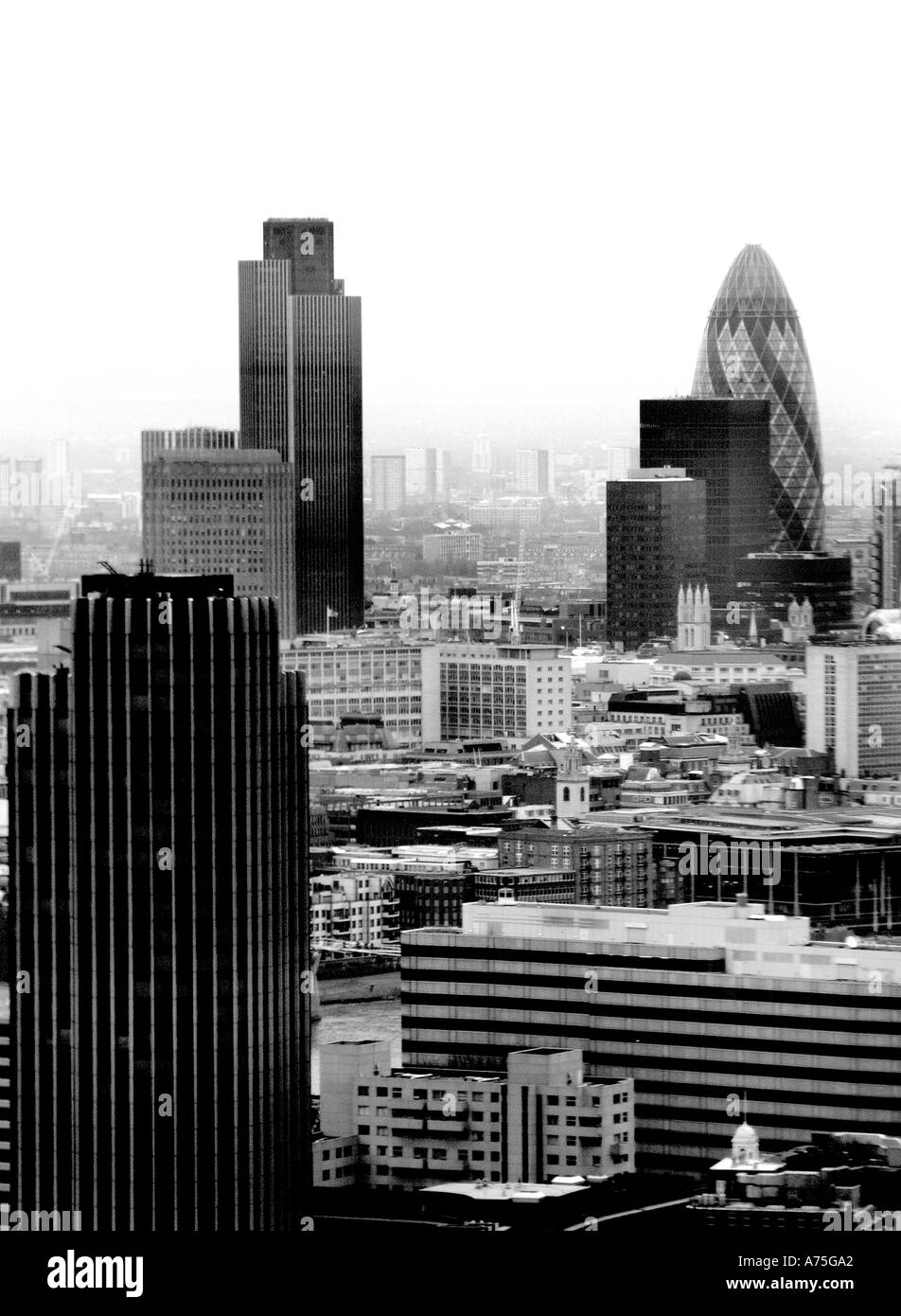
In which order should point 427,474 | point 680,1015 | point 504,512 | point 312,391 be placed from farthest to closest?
point 312,391 → point 504,512 → point 427,474 → point 680,1015

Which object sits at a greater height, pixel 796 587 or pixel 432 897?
pixel 796 587

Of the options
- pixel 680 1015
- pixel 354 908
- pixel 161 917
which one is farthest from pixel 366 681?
pixel 161 917

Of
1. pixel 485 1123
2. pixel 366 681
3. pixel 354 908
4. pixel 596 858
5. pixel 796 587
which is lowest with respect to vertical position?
pixel 354 908

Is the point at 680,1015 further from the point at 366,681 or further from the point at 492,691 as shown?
the point at 492,691

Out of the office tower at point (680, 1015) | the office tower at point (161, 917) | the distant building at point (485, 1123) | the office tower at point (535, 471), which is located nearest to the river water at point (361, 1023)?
the office tower at point (680, 1015)

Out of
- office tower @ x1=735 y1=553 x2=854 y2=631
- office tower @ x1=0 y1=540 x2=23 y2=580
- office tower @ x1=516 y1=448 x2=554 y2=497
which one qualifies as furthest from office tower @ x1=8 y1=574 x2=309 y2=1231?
office tower @ x1=735 y1=553 x2=854 y2=631

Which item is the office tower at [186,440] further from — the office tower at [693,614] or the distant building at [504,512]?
the office tower at [693,614]

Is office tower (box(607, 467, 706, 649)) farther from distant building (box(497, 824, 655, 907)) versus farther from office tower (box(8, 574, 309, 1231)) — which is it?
office tower (box(8, 574, 309, 1231))
